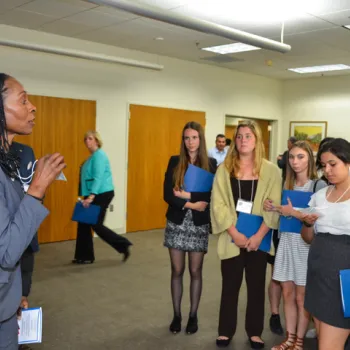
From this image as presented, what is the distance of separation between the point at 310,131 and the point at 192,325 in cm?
715

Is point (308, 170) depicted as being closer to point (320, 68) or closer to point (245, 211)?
point (245, 211)

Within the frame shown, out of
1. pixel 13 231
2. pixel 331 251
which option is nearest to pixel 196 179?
pixel 331 251

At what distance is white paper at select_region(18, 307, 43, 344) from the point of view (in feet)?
4.95

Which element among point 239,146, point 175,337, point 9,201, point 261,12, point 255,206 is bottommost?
point 175,337

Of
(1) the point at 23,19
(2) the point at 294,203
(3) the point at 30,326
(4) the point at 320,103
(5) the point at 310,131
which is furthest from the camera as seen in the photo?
(5) the point at 310,131

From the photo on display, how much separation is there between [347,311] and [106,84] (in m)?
5.45

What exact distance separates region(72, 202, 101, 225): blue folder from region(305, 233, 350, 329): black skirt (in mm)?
3135

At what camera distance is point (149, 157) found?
23.7ft

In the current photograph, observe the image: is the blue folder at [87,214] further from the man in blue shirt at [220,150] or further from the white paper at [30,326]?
the white paper at [30,326]

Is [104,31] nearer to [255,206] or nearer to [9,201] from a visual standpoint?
[255,206]

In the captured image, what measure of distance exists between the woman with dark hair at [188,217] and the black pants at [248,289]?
267 mm

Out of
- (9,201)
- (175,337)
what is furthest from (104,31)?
(9,201)

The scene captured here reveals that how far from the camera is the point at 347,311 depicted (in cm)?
191

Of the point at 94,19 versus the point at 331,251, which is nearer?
the point at 331,251
